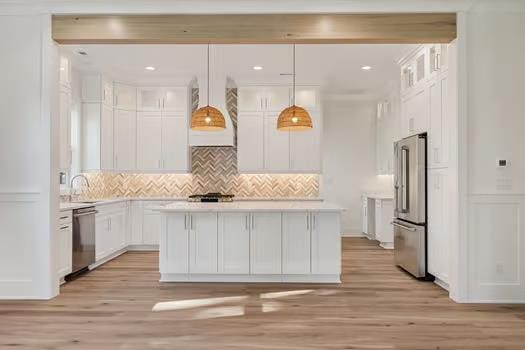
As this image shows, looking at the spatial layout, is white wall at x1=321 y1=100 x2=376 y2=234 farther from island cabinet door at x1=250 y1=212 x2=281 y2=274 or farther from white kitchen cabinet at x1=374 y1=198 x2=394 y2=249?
island cabinet door at x1=250 y1=212 x2=281 y2=274

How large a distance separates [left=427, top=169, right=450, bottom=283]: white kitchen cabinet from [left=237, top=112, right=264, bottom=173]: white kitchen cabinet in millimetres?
3435

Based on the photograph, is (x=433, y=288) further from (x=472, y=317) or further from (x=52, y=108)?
(x=52, y=108)

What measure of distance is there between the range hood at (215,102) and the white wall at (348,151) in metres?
2.97

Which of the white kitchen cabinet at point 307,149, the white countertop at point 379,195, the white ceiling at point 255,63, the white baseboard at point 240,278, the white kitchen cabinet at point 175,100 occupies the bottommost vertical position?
the white baseboard at point 240,278

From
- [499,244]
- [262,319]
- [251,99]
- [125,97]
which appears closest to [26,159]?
[262,319]

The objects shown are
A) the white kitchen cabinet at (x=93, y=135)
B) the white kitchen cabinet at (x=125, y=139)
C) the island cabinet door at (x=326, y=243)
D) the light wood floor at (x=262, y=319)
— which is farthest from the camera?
the white kitchen cabinet at (x=125, y=139)

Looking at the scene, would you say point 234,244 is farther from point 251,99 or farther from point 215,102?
point 251,99

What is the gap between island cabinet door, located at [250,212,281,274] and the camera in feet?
17.4

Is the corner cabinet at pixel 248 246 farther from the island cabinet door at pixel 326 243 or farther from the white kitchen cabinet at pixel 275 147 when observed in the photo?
the white kitchen cabinet at pixel 275 147

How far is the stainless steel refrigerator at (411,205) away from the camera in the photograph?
5.41 meters

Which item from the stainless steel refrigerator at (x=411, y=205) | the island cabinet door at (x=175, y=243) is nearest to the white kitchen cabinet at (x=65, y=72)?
the island cabinet door at (x=175, y=243)

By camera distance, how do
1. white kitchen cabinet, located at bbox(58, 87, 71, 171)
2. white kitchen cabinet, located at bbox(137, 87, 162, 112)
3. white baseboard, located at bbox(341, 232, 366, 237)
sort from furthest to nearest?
white baseboard, located at bbox(341, 232, 366, 237) → white kitchen cabinet, located at bbox(137, 87, 162, 112) → white kitchen cabinet, located at bbox(58, 87, 71, 171)

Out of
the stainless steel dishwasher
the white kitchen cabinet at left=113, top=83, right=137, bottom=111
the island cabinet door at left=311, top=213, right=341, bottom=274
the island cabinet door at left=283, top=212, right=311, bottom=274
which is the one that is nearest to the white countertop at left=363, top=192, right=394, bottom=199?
the island cabinet door at left=311, top=213, right=341, bottom=274

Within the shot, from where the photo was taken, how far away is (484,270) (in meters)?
4.43
